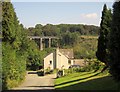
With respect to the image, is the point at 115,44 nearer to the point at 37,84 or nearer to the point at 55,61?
the point at 37,84

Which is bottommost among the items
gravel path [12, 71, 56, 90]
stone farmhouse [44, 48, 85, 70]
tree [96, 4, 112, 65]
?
gravel path [12, 71, 56, 90]

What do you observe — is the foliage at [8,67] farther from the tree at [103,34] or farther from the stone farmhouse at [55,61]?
the stone farmhouse at [55,61]

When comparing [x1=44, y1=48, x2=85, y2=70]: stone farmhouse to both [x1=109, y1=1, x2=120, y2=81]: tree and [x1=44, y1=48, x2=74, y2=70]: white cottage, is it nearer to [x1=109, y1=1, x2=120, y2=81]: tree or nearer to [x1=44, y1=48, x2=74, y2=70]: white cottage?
[x1=44, y1=48, x2=74, y2=70]: white cottage

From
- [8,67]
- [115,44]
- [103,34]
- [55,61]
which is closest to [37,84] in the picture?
[103,34]

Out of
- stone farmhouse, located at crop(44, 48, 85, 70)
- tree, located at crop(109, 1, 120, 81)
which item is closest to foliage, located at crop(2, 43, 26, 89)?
tree, located at crop(109, 1, 120, 81)

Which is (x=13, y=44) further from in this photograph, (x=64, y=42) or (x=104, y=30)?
(x=64, y=42)

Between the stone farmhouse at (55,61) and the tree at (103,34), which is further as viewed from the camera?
the stone farmhouse at (55,61)

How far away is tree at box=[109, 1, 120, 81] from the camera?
1445 cm

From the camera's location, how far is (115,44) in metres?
14.6

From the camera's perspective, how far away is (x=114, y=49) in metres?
14.7

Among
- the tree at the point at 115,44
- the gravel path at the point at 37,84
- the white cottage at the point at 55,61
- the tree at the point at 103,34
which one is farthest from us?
the white cottage at the point at 55,61

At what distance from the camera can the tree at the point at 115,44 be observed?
14.5m

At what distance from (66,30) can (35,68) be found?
152 ft

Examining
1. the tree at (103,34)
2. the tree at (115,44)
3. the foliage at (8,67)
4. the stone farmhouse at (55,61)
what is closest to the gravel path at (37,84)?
the foliage at (8,67)
